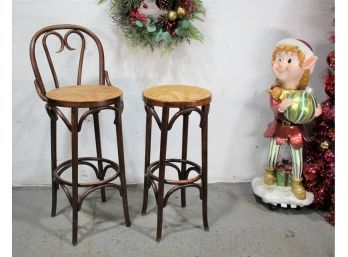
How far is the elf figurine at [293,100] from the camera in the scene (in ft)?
7.91

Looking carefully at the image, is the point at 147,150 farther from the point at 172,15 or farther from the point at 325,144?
the point at 325,144

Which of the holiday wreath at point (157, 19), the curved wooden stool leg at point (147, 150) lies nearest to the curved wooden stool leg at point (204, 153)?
the curved wooden stool leg at point (147, 150)

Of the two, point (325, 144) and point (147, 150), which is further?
point (325, 144)

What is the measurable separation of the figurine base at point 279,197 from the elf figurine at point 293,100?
30mm

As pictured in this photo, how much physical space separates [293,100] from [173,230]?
96 centimetres

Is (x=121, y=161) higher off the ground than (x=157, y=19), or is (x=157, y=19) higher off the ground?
(x=157, y=19)

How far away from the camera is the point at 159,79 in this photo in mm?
2742

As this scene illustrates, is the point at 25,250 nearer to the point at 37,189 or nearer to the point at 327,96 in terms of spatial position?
the point at 37,189

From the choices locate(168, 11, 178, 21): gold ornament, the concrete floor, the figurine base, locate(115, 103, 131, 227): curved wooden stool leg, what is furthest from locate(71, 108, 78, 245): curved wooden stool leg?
the figurine base

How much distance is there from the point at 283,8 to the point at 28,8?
1519 millimetres

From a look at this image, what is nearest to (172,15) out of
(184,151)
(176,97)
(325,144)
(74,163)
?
(176,97)


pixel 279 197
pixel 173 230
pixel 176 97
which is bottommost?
pixel 173 230

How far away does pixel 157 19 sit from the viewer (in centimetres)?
252

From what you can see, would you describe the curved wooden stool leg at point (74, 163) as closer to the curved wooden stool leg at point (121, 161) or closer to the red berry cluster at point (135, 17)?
the curved wooden stool leg at point (121, 161)
